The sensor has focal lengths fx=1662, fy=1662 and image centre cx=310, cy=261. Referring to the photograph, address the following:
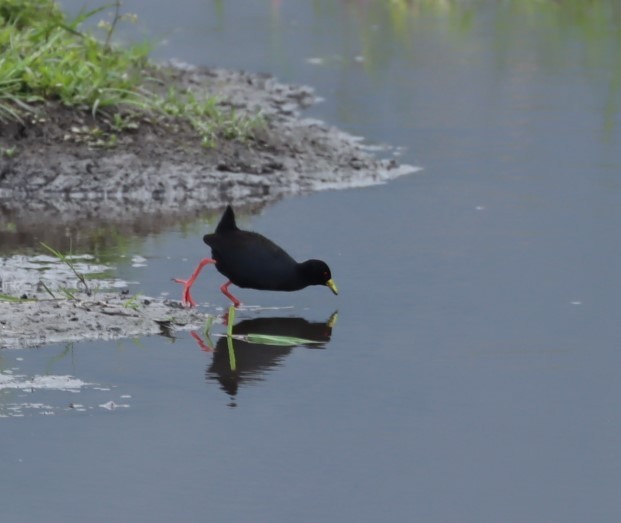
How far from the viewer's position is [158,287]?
8352 millimetres

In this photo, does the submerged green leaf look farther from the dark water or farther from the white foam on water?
the white foam on water

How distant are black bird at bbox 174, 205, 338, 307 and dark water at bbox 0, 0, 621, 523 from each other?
14 cm

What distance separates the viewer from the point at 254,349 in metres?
7.38

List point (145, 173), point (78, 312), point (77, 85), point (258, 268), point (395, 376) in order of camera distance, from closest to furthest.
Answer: point (395, 376) → point (78, 312) → point (258, 268) → point (145, 173) → point (77, 85)

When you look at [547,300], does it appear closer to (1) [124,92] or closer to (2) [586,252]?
(2) [586,252]

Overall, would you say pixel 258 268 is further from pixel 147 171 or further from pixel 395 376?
pixel 147 171

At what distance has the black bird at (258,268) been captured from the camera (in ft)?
26.5

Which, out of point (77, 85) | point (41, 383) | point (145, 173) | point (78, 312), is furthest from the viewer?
point (77, 85)

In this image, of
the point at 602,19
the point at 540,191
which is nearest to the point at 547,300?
the point at 540,191

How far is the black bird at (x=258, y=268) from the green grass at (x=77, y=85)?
310 centimetres

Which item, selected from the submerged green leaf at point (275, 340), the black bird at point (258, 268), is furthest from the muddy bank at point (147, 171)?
the submerged green leaf at point (275, 340)

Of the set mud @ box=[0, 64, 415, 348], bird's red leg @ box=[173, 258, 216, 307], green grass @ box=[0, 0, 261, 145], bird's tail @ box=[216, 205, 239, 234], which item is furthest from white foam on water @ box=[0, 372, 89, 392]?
green grass @ box=[0, 0, 261, 145]

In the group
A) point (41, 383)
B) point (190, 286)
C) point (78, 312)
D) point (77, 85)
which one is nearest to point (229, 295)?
point (190, 286)

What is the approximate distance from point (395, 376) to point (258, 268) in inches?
53.7
